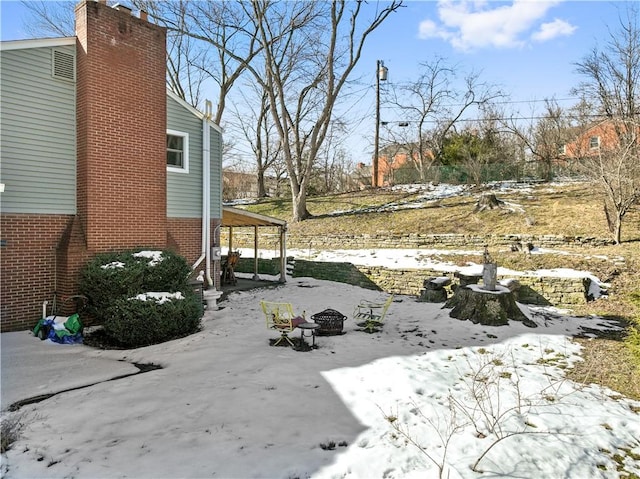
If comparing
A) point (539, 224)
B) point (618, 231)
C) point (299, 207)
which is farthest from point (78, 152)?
point (539, 224)

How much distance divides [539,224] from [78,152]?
16.1m

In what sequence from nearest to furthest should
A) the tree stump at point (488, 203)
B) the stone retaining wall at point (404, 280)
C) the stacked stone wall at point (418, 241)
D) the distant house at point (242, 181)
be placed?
the stone retaining wall at point (404, 280) < the stacked stone wall at point (418, 241) < the tree stump at point (488, 203) < the distant house at point (242, 181)

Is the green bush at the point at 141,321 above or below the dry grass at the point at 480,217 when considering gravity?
below

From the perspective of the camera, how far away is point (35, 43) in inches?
→ 291

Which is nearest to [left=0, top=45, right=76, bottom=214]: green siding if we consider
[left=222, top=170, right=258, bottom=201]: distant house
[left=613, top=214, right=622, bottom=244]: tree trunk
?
[left=613, top=214, right=622, bottom=244]: tree trunk

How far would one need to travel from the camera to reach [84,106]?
7676 millimetres

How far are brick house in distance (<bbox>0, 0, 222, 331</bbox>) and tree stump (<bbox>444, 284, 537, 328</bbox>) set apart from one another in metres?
7.19

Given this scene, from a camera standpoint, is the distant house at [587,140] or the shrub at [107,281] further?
the distant house at [587,140]

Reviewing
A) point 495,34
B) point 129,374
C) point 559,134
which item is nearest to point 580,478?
point 129,374

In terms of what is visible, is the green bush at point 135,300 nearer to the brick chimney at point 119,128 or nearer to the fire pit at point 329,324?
the brick chimney at point 119,128

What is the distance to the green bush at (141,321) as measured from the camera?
264 inches

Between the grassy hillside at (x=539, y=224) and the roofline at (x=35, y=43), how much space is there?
36.2ft

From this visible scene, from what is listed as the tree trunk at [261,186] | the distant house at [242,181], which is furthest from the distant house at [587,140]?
the distant house at [242,181]

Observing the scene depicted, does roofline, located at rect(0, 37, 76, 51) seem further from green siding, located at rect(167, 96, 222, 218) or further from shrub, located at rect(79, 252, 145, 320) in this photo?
shrub, located at rect(79, 252, 145, 320)
